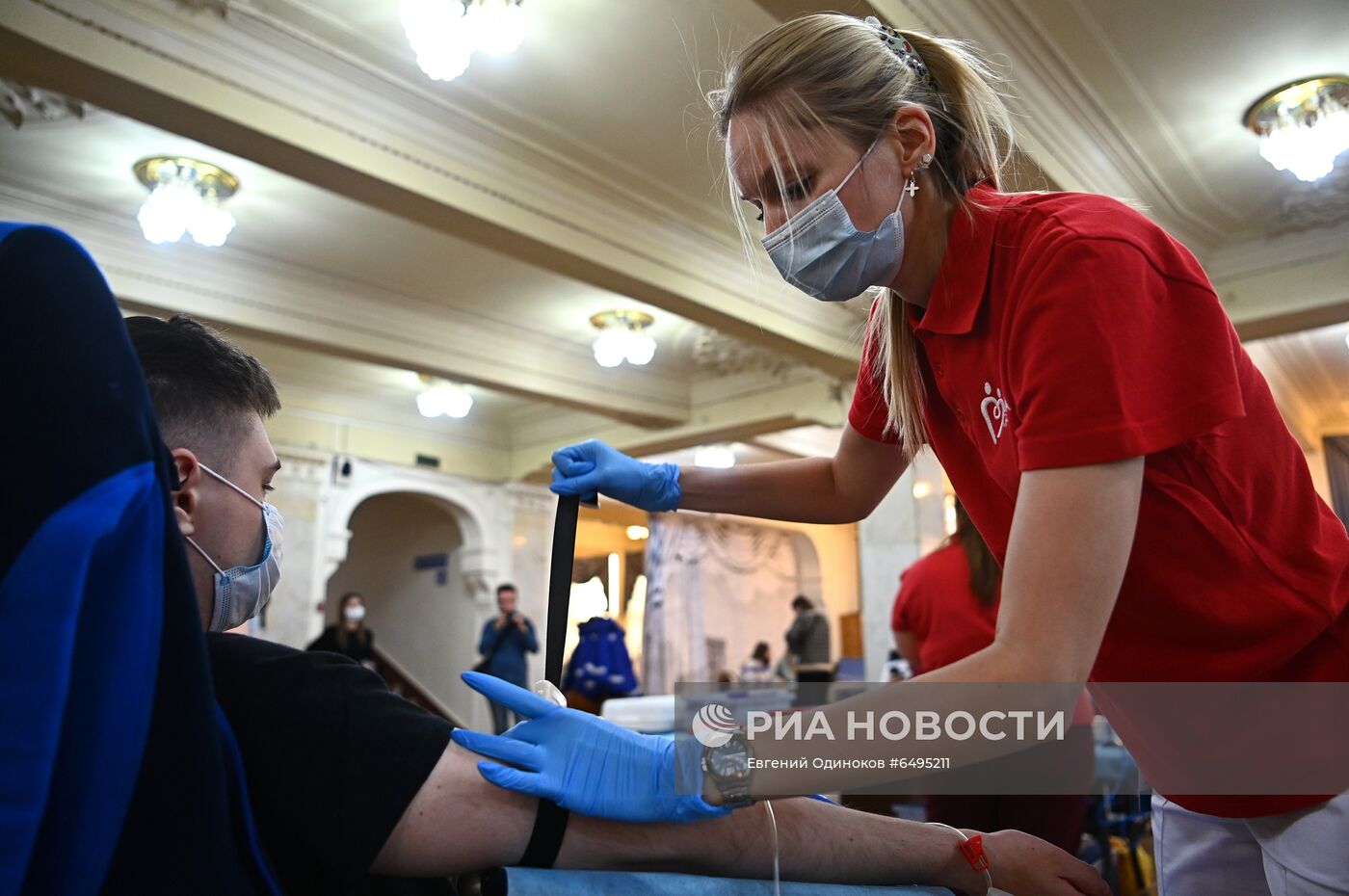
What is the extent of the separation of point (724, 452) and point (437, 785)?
362 inches

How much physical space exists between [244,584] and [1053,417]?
943 mm

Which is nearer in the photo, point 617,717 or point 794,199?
point 794,199

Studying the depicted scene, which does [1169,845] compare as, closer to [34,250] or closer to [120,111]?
[34,250]

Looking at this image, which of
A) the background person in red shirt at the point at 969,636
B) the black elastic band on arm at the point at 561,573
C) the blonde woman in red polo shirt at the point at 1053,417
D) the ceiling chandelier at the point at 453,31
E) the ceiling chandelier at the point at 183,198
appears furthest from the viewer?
the ceiling chandelier at the point at 183,198

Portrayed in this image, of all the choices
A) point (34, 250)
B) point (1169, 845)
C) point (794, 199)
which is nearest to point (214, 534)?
point (34, 250)

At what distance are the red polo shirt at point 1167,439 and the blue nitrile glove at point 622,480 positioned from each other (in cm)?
58

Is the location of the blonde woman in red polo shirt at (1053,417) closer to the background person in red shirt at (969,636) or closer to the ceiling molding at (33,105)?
the background person in red shirt at (969,636)

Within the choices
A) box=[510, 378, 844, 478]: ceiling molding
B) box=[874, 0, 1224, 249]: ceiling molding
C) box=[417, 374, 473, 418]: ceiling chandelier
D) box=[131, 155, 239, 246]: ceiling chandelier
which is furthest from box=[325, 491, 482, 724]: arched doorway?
Result: box=[874, 0, 1224, 249]: ceiling molding

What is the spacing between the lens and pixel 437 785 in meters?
0.88

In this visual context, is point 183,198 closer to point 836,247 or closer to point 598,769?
point 836,247

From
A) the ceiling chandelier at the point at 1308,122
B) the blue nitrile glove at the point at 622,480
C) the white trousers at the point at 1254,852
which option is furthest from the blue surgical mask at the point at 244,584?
the ceiling chandelier at the point at 1308,122

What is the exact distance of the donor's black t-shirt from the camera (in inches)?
32.9

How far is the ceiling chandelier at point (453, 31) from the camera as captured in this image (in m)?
3.62

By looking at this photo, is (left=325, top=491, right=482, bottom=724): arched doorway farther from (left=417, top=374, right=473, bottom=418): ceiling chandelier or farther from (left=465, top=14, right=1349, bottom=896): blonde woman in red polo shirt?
(left=465, top=14, right=1349, bottom=896): blonde woman in red polo shirt
